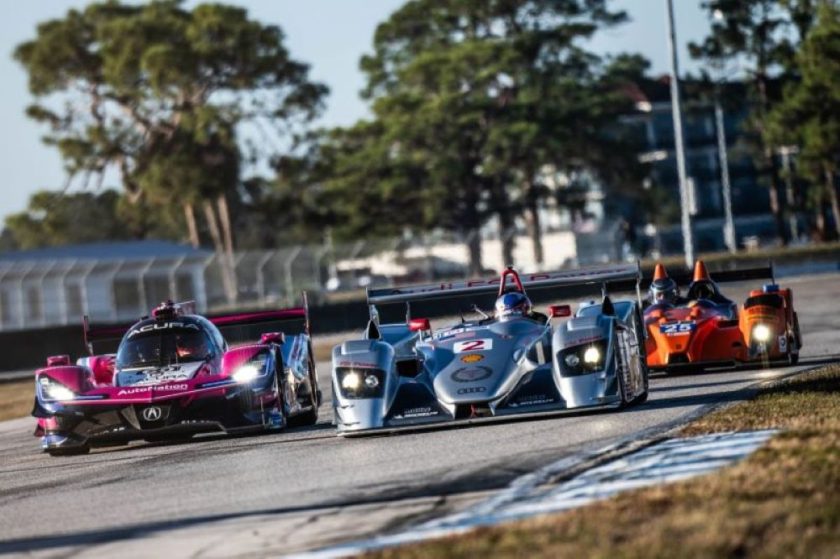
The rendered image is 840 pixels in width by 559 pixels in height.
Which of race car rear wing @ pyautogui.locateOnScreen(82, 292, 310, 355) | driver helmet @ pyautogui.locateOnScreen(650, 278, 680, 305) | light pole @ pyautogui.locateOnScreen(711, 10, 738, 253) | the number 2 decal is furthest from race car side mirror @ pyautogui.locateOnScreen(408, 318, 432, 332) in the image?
light pole @ pyautogui.locateOnScreen(711, 10, 738, 253)

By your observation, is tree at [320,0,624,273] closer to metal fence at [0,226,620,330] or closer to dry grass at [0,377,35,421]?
metal fence at [0,226,620,330]

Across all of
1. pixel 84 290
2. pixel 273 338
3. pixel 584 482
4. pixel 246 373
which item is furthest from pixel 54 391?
pixel 84 290

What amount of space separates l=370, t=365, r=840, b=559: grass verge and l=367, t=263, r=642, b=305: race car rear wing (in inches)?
256

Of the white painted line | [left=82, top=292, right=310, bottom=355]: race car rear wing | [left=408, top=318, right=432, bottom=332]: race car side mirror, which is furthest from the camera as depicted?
[left=82, top=292, right=310, bottom=355]: race car rear wing

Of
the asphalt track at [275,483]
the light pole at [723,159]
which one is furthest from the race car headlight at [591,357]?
the light pole at [723,159]

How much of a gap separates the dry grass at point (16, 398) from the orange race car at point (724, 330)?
1167 centimetres

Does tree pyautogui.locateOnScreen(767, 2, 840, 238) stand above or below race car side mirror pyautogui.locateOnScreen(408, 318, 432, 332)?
above

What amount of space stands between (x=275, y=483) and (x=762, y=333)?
919 centimetres

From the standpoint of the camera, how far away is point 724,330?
2042cm

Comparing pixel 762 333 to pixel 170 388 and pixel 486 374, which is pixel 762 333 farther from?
pixel 170 388

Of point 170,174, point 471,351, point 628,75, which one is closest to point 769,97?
point 628,75

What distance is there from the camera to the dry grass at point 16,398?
96.7 ft

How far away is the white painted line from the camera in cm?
902

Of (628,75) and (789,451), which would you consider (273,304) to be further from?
(789,451)
